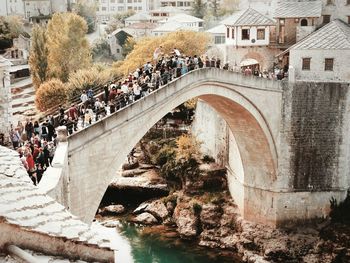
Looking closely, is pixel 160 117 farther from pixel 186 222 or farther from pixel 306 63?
pixel 186 222

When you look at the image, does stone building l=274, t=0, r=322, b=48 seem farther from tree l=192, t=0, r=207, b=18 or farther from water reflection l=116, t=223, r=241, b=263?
tree l=192, t=0, r=207, b=18

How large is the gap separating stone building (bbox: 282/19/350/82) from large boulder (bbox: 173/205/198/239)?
1017 cm

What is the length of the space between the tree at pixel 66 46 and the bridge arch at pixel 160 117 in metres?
26.3

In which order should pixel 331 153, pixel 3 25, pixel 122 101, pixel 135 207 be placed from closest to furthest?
pixel 122 101 < pixel 331 153 < pixel 135 207 < pixel 3 25

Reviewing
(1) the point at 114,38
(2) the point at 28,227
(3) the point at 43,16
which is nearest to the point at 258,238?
(2) the point at 28,227

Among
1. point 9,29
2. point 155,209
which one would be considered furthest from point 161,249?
point 9,29

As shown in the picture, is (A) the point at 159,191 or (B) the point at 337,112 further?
(A) the point at 159,191

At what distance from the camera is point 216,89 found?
2631 cm

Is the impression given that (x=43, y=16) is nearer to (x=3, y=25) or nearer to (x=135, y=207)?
(x=3, y=25)

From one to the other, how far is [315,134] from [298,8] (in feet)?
28.2

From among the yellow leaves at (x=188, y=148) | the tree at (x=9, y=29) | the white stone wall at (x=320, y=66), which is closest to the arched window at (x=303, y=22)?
the white stone wall at (x=320, y=66)

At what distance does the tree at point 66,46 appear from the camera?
5169cm

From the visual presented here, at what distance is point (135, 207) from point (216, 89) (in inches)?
477

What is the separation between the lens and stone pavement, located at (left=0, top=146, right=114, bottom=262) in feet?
14.3
